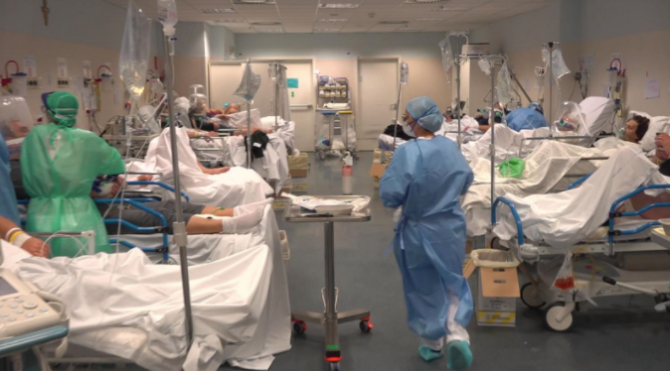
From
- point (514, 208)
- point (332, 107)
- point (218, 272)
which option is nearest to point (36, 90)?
point (218, 272)

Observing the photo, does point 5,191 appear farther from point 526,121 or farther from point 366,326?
point 526,121

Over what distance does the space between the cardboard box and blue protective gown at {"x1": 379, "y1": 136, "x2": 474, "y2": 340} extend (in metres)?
0.51

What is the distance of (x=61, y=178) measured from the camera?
327 cm

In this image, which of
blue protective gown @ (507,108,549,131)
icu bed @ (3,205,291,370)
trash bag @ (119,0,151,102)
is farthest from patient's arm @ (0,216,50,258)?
blue protective gown @ (507,108,549,131)

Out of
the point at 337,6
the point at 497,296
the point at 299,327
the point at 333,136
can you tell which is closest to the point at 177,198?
the point at 299,327

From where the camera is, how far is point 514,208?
3.71 m

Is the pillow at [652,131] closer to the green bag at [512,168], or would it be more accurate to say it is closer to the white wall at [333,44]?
the green bag at [512,168]

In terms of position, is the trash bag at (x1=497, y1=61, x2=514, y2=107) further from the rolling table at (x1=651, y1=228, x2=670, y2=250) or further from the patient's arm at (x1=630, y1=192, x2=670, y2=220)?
the rolling table at (x1=651, y1=228, x2=670, y2=250)

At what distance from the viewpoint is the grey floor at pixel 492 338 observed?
10.7 ft

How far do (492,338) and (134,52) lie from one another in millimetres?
2535

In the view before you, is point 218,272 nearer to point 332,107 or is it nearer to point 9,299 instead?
point 9,299

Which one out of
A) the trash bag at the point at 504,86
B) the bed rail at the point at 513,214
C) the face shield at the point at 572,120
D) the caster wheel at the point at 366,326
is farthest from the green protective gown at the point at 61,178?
the trash bag at the point at 504,86

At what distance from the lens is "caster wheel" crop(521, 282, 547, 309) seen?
13.1ft

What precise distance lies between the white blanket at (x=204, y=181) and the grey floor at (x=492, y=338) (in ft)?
2.43
